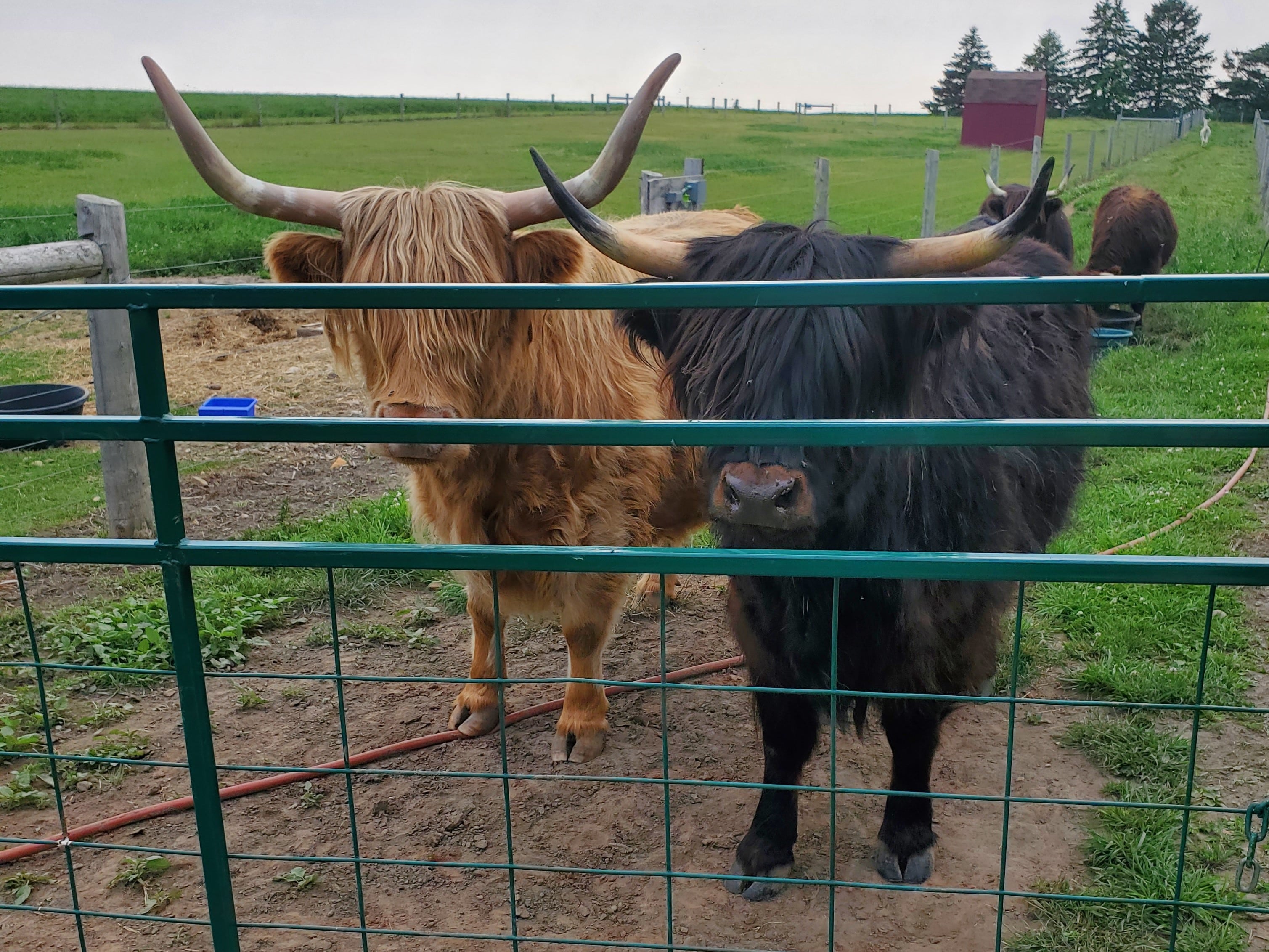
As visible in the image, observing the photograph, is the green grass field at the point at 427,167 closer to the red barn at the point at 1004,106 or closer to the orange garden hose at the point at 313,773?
the orange garden hose at the point at 313,773

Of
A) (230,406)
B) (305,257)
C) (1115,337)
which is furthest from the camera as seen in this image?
(1115,337)

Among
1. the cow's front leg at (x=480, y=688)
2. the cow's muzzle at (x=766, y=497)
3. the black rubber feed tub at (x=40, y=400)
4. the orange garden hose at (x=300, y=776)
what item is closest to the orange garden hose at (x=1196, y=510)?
the orange garden hose at (x=300, y=776)

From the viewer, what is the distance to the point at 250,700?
3.82 metres

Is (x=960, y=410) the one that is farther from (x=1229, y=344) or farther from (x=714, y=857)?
(x=1229, y=344)

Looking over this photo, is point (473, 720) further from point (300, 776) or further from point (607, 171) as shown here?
point (607, 171)

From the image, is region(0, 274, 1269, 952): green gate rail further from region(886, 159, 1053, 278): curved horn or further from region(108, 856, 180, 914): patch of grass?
region(108, 856, 180, 914): patch of grass

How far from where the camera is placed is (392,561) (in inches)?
67.2

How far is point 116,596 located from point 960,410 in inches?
152

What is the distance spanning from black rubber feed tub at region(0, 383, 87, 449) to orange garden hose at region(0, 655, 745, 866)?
3593 mm

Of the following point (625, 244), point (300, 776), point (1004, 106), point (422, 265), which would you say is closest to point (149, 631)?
point (300, 776)

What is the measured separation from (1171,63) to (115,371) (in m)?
54.1

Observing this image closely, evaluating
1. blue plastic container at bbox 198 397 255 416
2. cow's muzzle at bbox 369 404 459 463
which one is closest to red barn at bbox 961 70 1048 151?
blue plastic container at bbox 198 397 255 416

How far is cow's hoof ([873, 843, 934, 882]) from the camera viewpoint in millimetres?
2914

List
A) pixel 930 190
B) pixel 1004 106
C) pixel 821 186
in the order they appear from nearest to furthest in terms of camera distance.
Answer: pixel 821 186 → pixel 930 190 → pixel 1004 106
